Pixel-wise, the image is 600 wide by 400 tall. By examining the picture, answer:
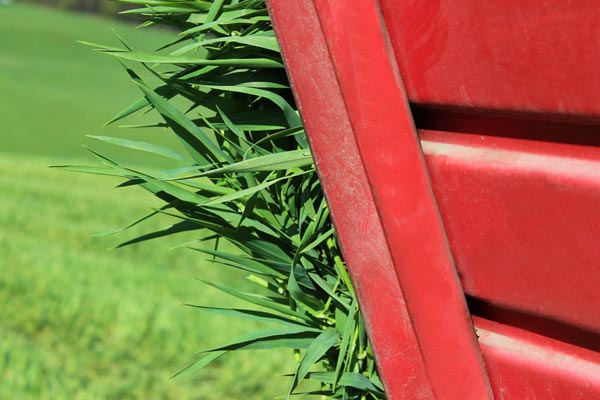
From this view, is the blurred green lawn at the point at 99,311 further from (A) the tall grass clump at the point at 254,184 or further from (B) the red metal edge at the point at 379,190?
(B) the red metal edge at the point at 379,190

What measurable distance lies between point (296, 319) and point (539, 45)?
0.83 metres

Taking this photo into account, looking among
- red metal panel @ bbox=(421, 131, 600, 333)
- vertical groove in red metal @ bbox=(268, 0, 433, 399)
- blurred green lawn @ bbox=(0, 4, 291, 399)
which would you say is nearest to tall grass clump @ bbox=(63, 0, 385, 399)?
vertical groove in red metal @ bbox=(268, 0, 433, 399)

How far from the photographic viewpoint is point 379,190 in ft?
4.48

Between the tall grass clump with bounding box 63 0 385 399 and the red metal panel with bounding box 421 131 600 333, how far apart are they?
0.34 meters

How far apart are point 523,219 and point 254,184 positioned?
2.02 ft

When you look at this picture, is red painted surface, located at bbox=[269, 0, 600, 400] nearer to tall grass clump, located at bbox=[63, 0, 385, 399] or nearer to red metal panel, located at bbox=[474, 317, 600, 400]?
red metal panel, located at bbox=[474, 317, 600, 400]

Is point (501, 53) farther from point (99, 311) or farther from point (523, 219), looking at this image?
point (99, 311)

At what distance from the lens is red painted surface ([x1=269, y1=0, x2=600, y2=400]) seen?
1.18 metres

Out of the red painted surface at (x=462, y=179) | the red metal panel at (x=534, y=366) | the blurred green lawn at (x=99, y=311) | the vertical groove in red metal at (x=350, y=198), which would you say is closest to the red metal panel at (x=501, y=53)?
the red painted surface at (x=462, y=179)

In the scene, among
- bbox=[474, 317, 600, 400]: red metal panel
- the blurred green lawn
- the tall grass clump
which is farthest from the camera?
the blurred green lawn

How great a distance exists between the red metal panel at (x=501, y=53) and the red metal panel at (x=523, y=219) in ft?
0.24

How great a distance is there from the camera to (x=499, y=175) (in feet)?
4.17

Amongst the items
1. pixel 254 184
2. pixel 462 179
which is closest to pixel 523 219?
pixel 462 179

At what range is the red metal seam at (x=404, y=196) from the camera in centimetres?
132
